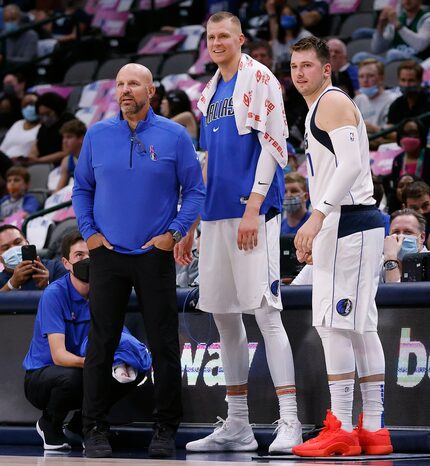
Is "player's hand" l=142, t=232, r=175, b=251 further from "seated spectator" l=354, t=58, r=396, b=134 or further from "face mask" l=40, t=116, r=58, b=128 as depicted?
"face mask" l=40, t=116, r=58, b=128

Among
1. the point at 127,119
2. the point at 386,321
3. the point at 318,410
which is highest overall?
the point at 127,119

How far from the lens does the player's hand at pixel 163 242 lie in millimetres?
6355

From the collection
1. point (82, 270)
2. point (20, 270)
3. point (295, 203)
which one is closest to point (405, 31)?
point (295, 203)

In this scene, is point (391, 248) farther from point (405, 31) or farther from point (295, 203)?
point (405, 31)

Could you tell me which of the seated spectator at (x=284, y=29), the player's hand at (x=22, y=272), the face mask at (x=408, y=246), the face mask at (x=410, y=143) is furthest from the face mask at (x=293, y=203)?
the seated spectator at (x=284, y=29)

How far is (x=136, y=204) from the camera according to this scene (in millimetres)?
6406

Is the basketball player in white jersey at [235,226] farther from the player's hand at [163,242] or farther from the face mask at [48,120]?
the face mask at [48,120]

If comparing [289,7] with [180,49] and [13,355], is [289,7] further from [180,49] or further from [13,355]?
[13,355]

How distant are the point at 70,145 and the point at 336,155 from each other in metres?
6.76

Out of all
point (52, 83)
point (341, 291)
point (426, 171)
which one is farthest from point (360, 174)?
point (52, 83)

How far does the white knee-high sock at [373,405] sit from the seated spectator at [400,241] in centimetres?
115

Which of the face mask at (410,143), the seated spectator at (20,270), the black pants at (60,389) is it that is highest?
the face mask at (410,143)

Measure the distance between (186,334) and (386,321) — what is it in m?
1.25

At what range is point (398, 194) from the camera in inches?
367
